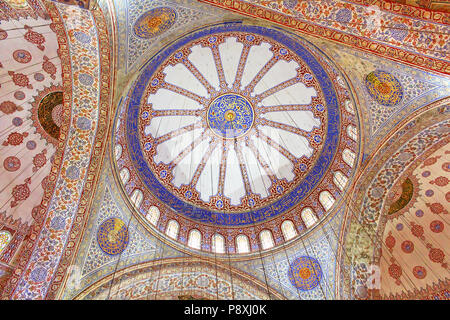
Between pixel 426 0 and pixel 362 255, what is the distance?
239 inches

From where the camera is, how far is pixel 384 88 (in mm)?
6258

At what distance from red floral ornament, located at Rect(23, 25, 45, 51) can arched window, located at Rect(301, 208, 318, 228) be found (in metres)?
8.41

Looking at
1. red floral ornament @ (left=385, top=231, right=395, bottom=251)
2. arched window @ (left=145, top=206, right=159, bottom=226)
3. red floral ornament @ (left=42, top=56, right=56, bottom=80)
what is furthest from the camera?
arched window @ (left=145, top=206, right=159, bottom=226)

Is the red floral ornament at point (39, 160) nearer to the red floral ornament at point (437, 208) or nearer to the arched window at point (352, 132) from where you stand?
the arched window at point (352, 132)

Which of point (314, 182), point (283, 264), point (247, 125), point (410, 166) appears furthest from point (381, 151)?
point (247, 125)

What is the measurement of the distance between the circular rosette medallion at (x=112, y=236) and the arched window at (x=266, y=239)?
4.10m

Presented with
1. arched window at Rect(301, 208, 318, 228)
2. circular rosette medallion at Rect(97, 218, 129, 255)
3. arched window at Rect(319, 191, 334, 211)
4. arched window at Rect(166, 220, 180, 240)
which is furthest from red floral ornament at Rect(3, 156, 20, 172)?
arched window at Rect(319, 191, 334, 211)

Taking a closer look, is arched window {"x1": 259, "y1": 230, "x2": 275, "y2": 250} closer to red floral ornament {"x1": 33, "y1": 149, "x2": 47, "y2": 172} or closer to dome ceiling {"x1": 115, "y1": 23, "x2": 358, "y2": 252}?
dome ceiling {"x1": 115, "y1": 23, "x2": 358, "y2": 252}

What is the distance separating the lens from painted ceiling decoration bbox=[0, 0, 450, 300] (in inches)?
221

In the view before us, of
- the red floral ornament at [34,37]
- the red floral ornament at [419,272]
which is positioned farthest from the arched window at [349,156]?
the red floral ornament at [34,37]

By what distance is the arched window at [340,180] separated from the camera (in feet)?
26.7

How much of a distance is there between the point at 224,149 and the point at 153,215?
3655mm

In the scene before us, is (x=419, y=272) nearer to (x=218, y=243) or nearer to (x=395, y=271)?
(x=395, y=271)

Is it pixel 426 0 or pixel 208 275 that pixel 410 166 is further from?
pixel 208 275
